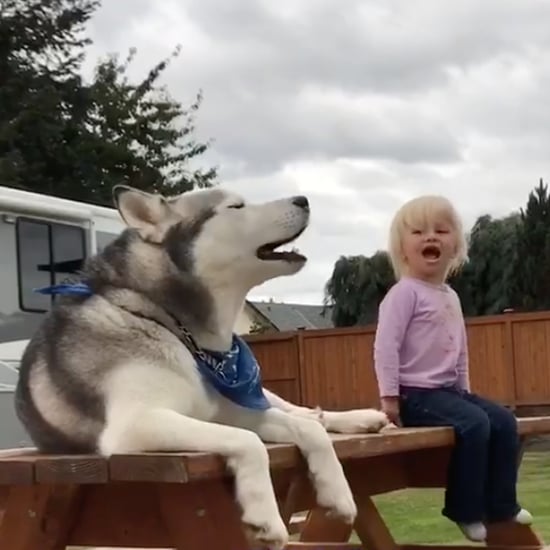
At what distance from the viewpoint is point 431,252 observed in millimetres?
4418

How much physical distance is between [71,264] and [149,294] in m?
6.81

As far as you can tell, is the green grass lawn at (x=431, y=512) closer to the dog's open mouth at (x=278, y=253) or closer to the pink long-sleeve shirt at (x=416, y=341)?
the pink long-sleeve shirt at (x=416, y=341)

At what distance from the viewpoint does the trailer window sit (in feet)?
30.8

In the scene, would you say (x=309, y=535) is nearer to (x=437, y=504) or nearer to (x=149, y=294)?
(x=149, y=294)

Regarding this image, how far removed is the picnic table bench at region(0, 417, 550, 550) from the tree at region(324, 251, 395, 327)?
956 inches

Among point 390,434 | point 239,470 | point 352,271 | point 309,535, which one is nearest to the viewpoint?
point 239,470

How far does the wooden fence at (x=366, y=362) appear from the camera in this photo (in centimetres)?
1811

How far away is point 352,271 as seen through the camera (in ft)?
94.9

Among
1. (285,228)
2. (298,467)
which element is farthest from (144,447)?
(285,228)

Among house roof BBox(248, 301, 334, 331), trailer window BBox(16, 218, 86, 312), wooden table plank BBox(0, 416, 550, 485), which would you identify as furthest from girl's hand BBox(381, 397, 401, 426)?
house roof BBox(248, 301, 334, 331)

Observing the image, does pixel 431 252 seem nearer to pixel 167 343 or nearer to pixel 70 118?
pixel 167 343

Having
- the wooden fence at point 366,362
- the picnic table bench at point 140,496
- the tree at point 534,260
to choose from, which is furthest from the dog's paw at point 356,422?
the tree at point 534,260

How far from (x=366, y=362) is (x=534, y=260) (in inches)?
357

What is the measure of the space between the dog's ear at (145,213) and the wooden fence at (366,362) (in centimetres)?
1529
